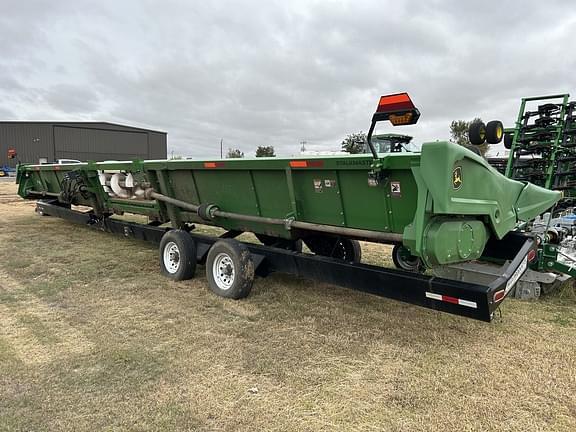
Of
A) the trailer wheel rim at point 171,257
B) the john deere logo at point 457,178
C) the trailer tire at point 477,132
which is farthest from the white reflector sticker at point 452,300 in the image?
the trailer wheel rim at point 171,257

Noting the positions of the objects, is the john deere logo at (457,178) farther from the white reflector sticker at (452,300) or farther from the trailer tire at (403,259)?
the trailer tire at (403,259)

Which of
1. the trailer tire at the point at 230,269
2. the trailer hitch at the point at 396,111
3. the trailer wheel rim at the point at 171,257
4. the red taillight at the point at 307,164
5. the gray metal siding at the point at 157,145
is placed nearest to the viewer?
the trailer hitch at the point at 396,111

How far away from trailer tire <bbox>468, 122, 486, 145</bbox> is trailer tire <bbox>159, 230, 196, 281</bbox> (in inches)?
127

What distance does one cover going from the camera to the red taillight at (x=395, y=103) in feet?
9.31

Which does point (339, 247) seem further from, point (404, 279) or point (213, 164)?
point (404, 279)

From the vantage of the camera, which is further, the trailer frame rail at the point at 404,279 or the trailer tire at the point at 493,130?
the trailer tire at the point at 493,130

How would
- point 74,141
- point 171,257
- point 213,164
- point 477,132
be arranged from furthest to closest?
point 74,141
point 171,257
point 213,164
point 477,132

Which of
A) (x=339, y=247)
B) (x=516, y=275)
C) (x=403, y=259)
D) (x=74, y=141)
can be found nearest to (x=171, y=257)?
(x=339, y=247)

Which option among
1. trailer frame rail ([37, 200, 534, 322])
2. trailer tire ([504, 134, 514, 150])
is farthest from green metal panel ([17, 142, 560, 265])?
trailer tire ([504, 134, 514, 150])

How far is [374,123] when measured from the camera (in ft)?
9.85

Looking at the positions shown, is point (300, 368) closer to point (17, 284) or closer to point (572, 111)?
point (17, 284)

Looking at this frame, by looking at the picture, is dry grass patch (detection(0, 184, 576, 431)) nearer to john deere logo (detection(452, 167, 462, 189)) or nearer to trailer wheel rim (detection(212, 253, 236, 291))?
trailer wheel rim (detection(212, 253, 236, 291))

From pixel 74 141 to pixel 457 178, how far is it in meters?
61.4

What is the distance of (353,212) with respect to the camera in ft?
12.8
